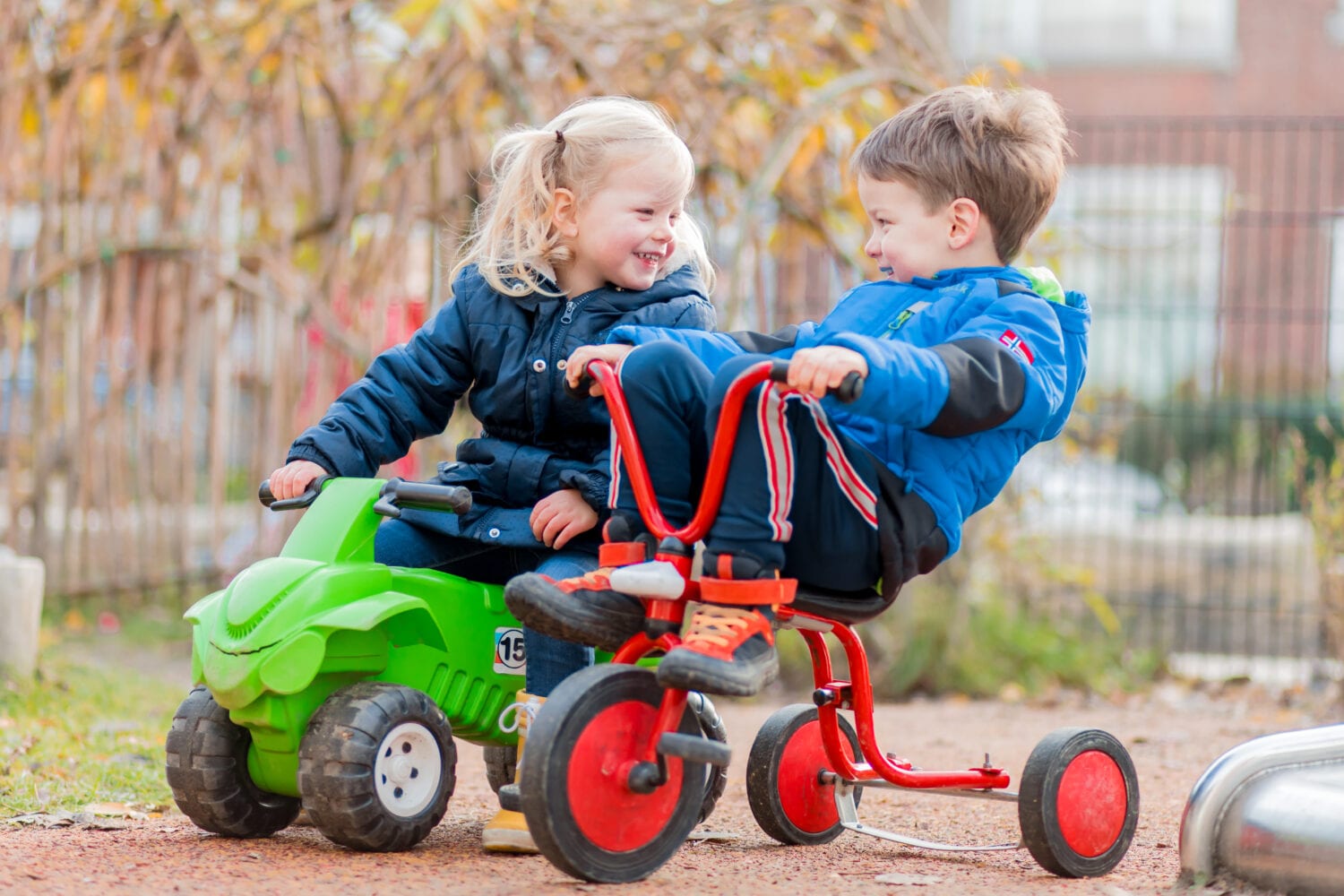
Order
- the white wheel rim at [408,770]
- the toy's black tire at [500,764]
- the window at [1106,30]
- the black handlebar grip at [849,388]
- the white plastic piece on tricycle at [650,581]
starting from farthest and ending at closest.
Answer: the window at [1106,30] → the toy's black tire at [500,764] → the white wheel rim at [408,770] → the white plastic piece on tricycle at [650,581] → the black handlebar grip at [849,388]

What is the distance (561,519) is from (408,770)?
538 mm

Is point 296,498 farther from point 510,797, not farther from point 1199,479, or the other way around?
point 1199,479

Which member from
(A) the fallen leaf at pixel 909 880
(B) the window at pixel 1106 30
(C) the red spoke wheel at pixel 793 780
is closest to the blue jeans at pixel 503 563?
(C) the red spoke wheel at pixel 793 780

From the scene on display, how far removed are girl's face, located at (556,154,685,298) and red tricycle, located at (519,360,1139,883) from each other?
50 cm

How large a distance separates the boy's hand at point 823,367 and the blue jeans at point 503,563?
0.75 metres

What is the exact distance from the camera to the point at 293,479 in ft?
10.00

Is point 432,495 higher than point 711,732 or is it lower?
higher

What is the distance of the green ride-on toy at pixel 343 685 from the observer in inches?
105

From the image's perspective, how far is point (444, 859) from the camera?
9.07 ft

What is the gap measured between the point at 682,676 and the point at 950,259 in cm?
99

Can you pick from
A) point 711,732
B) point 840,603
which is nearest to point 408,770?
point 711,732

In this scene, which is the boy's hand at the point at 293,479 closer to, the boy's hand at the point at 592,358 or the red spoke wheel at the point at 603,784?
the boy's hand at the point at 592,358

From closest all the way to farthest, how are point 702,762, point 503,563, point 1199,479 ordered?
point 702,762
point 503,563
point 1199,479

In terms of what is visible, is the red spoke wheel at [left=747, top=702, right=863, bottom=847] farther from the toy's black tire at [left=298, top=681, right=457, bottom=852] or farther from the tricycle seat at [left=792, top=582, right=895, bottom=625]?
the toy's black tire at [left=298, top=681, right=457, bottom=852]
